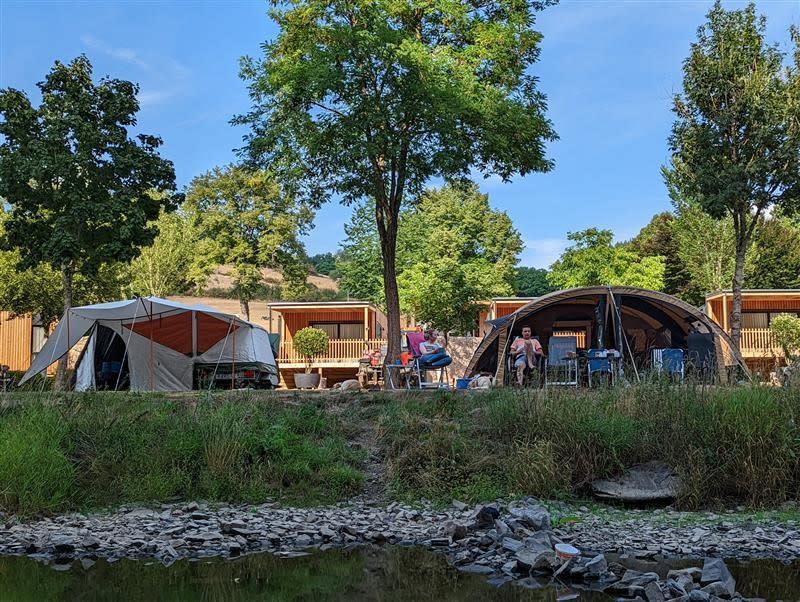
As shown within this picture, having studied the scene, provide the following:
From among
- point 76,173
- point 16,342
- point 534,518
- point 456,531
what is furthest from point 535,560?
point 16,342

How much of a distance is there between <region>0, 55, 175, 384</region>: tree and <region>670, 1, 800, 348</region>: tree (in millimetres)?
11377

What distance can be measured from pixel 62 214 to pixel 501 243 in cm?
2614

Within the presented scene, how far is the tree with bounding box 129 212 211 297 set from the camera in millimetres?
31250

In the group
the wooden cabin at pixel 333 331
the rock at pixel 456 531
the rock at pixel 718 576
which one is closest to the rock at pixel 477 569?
the rock at pixel 456 531

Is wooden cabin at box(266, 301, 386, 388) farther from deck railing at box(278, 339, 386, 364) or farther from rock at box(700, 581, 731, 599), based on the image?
rock at box(700, 581, 731, 599)

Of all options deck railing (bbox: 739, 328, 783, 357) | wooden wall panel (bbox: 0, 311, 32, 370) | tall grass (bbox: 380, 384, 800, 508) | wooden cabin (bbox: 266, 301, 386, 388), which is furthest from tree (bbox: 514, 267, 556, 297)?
tall grass (bbox: 380, 384, 800, 508)

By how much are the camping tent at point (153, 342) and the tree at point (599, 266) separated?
16.0 metres

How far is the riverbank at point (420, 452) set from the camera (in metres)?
8.27

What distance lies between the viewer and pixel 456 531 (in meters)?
7.21

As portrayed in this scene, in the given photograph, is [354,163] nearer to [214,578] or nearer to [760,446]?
[760,446]

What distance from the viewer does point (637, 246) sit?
3906cm

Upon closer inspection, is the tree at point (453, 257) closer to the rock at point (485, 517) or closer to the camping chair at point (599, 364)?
the camping chair at point (599, 364)

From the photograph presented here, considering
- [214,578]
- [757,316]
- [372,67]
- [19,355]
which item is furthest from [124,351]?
[757,316]

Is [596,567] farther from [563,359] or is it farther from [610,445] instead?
[563,359]
